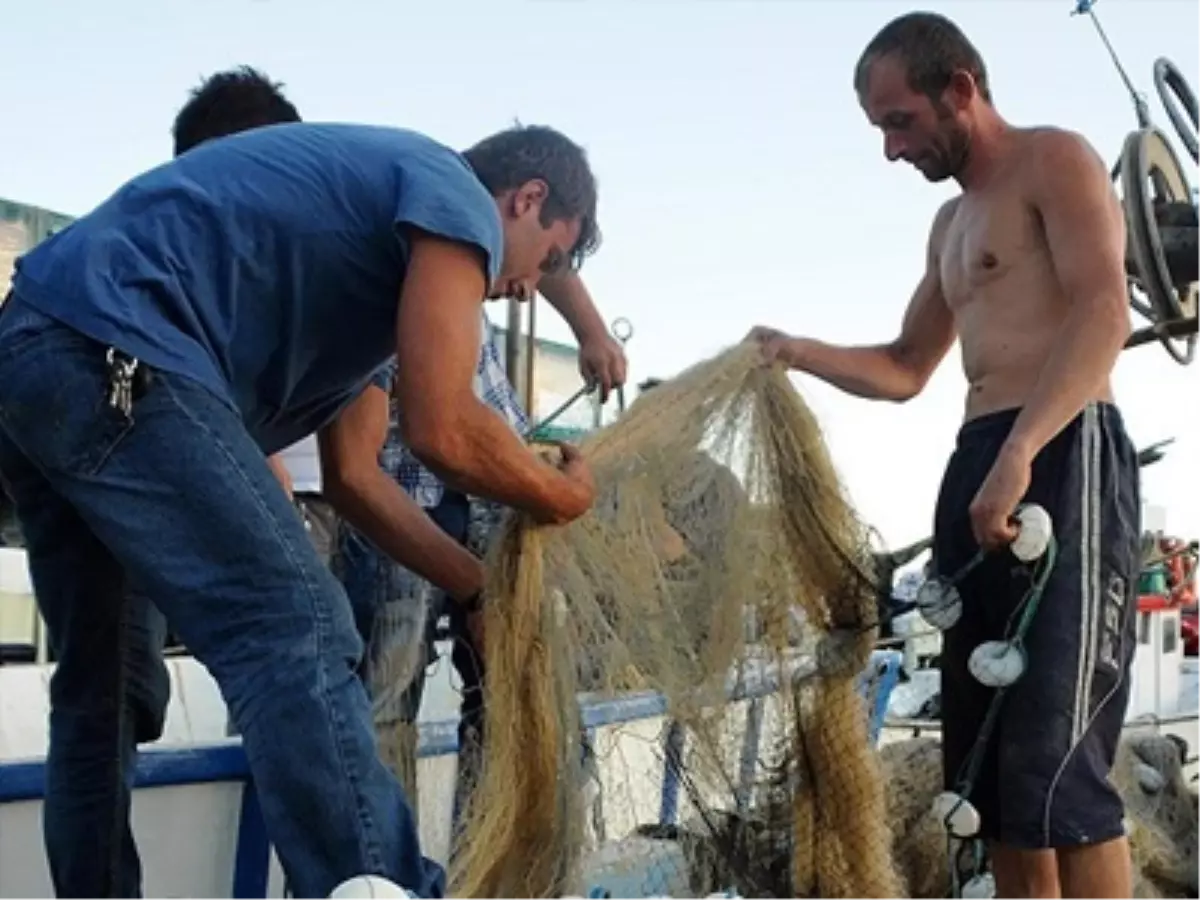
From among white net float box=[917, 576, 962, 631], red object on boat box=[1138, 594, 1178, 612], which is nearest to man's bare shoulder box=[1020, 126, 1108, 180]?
white net float box=[917, 576, 962, 631]

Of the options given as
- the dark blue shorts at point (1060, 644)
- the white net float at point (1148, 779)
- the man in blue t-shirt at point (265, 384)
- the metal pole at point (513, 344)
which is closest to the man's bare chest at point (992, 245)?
→ the dark blue shorts at point (1060, 644)

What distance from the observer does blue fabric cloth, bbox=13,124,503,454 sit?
2064mm

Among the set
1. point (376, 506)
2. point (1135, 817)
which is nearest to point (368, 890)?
point (376, 506)

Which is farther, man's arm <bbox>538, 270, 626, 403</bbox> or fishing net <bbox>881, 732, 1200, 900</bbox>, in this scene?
fishing net <bbox>881, 732, 1200, 900</bbox>

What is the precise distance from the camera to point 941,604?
9.97 feet

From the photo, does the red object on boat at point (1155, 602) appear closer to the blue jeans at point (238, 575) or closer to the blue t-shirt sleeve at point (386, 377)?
the blue t-shirt sleeve at point (386, 377)

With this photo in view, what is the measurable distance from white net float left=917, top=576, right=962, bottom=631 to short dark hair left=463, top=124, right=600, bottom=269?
1.12 meters

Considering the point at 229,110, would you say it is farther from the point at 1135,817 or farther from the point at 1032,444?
the point at 1135,817

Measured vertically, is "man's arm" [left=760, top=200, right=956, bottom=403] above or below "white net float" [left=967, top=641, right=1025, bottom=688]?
above

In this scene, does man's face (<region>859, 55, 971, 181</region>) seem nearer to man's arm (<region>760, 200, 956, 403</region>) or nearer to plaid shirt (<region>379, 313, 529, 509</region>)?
man's arm (<region>760, 200, 956, 403</region>)

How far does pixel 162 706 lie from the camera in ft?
8.31

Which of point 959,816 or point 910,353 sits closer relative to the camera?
point 959,816

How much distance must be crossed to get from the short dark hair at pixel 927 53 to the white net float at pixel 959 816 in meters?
1.42

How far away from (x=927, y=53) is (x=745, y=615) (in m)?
1.21
